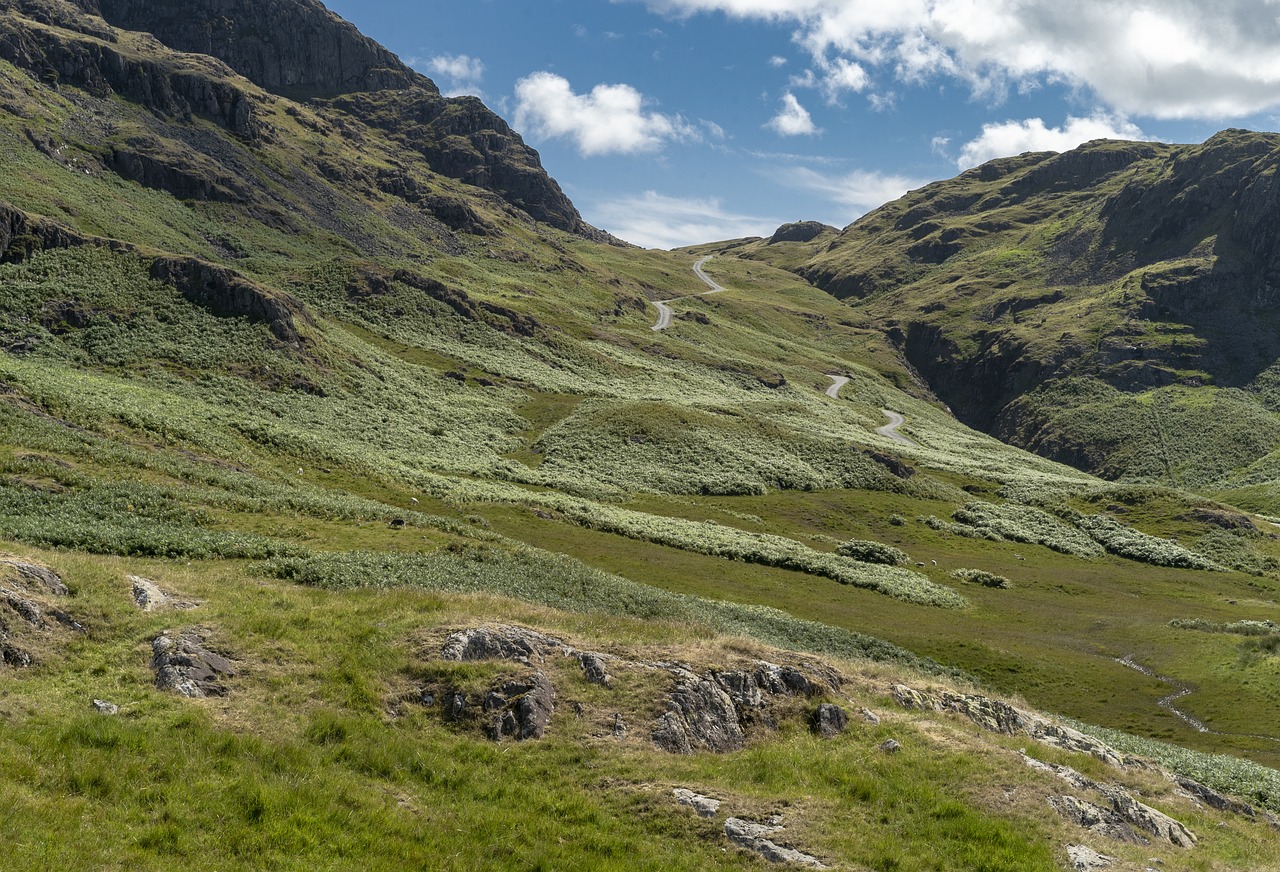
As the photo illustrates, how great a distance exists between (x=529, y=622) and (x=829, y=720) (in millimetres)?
8412

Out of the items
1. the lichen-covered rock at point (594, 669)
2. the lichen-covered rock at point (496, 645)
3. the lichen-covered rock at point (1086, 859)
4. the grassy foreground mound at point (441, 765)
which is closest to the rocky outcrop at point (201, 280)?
the grassy foreground mound at point (441, 765)

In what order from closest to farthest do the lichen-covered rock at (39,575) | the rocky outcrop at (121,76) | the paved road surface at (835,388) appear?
the lichen-covered rock at (39,575) < the rocky outcrop at (121,76) < the paved road surface at (835,388)

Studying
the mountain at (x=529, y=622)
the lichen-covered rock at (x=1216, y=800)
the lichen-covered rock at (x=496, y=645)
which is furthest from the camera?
the lichen-covered rock at (x=1216, y=800)

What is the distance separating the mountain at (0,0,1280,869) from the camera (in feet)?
44.0

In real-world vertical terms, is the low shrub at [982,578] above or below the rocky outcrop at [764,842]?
below

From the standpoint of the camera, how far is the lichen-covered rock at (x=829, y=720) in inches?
719

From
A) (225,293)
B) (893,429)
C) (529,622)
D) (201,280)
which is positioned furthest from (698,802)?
(893,429)

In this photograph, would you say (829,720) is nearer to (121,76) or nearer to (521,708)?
(521,708)

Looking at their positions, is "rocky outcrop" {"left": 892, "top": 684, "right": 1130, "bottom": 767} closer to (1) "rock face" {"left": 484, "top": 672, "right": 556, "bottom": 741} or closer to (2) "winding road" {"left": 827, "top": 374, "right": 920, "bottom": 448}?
(1) "rock face" {"left": 484, "top": 672, "right": 556, "bottom": 741}

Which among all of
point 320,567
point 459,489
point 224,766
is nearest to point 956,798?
point 224,766

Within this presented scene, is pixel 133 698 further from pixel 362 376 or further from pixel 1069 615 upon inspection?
pixel 362 376

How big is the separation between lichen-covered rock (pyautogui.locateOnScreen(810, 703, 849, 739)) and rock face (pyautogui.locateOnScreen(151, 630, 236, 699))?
44.9ft

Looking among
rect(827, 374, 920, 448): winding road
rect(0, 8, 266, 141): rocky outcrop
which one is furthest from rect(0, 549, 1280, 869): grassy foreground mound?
rect(0, 8, 266, 141): rocky outcrop

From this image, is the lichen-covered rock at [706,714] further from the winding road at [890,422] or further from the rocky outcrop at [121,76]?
the rocky outcrop at [121,76]
